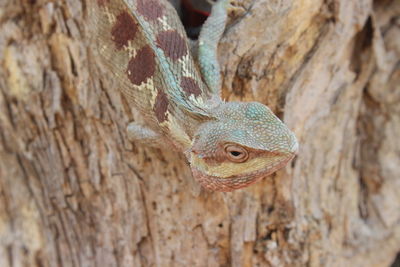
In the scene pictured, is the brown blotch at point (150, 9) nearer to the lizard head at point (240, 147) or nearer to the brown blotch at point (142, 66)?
the brown blotch at point (142, 66)

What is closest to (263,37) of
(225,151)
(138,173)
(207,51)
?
(207,51)

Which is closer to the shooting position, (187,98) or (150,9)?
(187,98)

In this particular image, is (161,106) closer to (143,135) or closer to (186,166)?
(143,135)

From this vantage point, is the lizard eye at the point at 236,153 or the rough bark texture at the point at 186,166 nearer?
the lizard eye at the point at 236,153

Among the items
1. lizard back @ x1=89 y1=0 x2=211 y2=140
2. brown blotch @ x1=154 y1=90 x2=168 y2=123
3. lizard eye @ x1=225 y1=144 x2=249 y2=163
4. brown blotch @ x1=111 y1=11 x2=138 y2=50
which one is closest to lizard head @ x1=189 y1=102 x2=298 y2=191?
lizard eye @ x1=225 y1=144 x2=249 y2=163

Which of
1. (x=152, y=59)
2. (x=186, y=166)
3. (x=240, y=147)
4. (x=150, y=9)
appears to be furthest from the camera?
(x=186, y=166)

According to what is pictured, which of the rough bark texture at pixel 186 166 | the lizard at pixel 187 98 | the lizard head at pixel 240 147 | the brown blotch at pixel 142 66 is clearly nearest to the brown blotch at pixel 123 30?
the lizard at pixel 187 98

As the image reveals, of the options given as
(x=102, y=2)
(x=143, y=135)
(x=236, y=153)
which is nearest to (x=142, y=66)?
(x=143, y=135)
